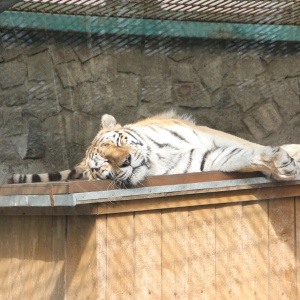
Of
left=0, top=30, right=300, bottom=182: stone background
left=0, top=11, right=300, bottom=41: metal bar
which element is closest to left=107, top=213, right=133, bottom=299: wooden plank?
left=0, top=30, right=300, bottom=182: stone background

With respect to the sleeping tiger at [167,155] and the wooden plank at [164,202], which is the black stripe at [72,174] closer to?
the sleeping tiger at [167,155]

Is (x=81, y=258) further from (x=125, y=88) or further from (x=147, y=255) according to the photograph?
(x=125, y=88)

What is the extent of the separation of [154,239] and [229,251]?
1.50 feet

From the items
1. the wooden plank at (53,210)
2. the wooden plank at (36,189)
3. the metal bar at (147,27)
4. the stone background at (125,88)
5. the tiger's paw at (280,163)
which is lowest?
the wooden plank at (53,210)

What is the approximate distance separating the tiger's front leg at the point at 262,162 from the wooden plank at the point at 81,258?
845mm

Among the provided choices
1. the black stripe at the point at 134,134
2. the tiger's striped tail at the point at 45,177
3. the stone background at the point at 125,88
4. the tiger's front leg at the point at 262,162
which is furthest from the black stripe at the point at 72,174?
the tiger's front leg at the point at 262,162

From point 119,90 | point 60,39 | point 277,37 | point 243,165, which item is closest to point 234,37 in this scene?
point 277,37

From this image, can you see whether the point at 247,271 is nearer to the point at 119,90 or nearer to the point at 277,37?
the point at 119,90

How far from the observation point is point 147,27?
5977 millimetres

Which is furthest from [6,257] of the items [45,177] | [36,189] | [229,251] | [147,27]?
[147,27]

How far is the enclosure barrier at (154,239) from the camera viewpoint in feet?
11.7

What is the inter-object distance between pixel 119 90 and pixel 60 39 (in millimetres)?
596

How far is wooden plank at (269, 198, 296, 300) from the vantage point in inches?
161

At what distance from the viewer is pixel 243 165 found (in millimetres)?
3994
